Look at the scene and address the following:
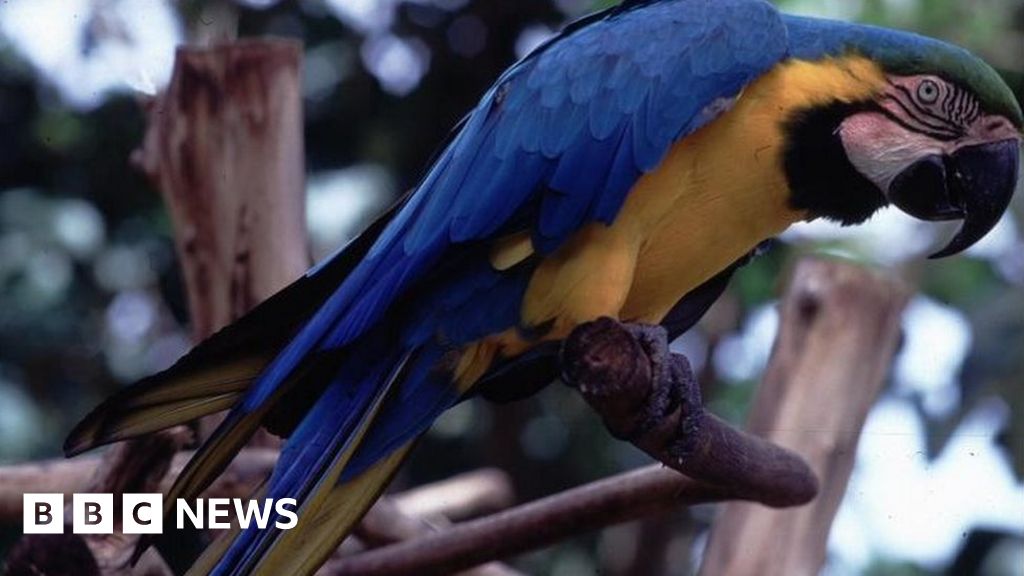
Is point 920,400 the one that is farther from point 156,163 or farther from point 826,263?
point 156,163

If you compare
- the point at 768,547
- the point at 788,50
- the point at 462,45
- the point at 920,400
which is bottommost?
the point at 920,400

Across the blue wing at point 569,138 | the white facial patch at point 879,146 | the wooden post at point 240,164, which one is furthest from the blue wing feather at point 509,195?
the wooden post at point 240,164

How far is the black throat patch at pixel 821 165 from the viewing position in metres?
1.48

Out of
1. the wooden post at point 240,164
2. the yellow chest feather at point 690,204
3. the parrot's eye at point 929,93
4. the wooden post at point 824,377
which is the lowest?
the wooden post at point 824,377

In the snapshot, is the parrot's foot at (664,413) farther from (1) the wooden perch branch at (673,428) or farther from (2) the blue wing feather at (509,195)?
(2) the blue wing feather at (509,195)

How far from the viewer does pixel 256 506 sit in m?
1.36

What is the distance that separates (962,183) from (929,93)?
10 cm

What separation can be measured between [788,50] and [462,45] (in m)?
1.62

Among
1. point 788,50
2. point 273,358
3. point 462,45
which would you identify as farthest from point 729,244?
point 462,45

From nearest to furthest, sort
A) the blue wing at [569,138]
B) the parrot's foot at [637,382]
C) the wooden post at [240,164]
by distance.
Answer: the parrot's foot at [637,382] < the blue wing at [569,138] < the wooden post at [240,164]

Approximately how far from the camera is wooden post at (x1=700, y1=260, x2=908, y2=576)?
1.97 meters

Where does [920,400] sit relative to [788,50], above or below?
below

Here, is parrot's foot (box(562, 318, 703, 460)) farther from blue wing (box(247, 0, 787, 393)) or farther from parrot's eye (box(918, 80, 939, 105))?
parrot's eye (box(918, 80, 939, 105))

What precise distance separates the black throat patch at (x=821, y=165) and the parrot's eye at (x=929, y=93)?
0.18ft
